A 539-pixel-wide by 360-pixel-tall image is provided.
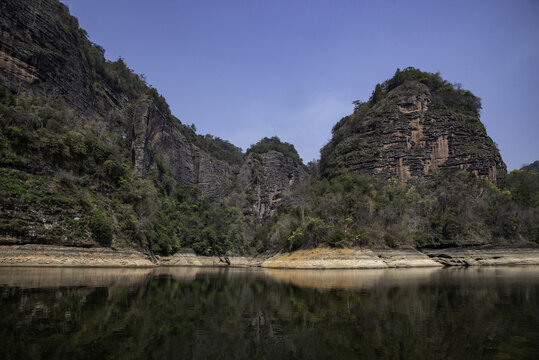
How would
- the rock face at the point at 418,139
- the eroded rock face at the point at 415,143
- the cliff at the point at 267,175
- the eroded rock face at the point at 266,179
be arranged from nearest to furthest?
the eroded rock face at the point at 415,143 → the rock face at the point at 418,139 → the eroded rock face at the point at 266,179 → the cliff at the point at 267,175

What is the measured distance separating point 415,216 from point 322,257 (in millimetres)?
23158

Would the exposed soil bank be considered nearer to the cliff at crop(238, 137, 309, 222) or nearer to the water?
the water

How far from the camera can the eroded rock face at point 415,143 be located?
73750 millimetres

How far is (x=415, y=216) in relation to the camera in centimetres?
5700

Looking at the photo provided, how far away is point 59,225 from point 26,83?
25247 mm

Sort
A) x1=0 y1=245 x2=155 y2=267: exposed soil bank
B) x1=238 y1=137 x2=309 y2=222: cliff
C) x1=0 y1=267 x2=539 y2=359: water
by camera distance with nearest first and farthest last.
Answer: x1=0 y1=267 x2=539 y2=359: water, x1=0 y1=245 x2=155 y2=267: exposed soil bank, x1=238 y1=137 x2=309 y2=222: cliff

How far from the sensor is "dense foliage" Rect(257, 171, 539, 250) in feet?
160

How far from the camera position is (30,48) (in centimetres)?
4538

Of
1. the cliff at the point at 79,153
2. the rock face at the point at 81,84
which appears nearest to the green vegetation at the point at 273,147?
the rock face at the point at 81,84

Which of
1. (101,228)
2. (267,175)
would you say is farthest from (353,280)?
(267,175)

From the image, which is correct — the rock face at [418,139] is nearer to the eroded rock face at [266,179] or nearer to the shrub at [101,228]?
the eroded rock face at [266,179]

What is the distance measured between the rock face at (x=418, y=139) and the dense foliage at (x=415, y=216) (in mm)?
8921

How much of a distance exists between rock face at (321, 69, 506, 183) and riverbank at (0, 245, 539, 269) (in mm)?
26909

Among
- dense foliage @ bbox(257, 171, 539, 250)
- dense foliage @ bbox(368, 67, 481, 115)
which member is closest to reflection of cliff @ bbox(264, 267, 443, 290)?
dense foliage @ bbox(257, 171, 539, 250)
